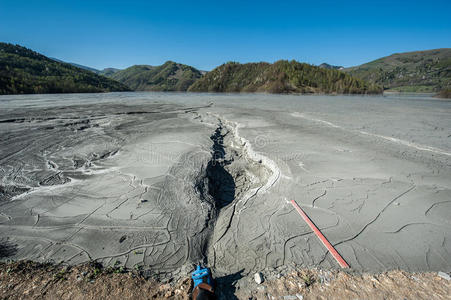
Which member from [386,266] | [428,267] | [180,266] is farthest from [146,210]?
[428,267]

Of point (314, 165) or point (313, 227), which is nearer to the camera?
point (313, 227)

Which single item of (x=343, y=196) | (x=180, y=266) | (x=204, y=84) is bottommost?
(x=180, y=266)

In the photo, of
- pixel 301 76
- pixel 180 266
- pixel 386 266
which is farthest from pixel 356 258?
pixel 301 76

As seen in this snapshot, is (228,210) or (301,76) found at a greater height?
(301,76)

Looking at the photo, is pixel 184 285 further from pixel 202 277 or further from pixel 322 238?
pixel 322 238

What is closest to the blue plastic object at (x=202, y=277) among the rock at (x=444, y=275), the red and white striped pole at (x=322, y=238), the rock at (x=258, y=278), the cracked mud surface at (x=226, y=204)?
the cracked mud surface at (x=226, y=204)

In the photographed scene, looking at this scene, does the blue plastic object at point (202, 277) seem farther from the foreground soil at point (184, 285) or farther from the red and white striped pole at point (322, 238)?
the red and white striped pole at point (322, 238)

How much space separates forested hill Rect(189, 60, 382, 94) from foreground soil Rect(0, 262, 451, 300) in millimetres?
99510

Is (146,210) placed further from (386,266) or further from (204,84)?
(204,84)

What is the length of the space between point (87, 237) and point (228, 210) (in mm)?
2146

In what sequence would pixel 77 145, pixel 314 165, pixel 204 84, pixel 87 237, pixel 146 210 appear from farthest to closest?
pixel 204 84
pixel 77 145
pixel 314 165
pixel 146 210
pixel 87 237

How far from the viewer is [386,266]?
2.23 meters

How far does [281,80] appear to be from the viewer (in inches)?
3971

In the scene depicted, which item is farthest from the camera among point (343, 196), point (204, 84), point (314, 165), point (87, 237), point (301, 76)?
point (204, 84)
